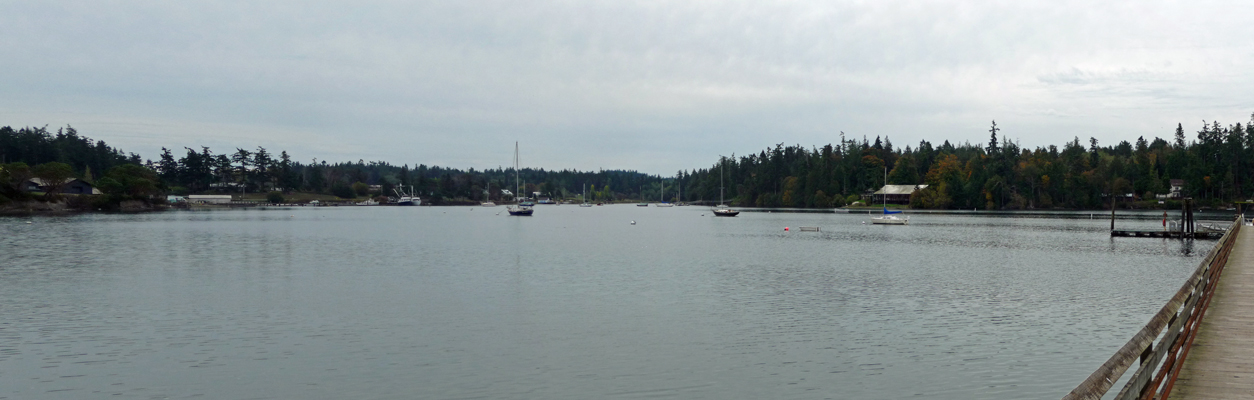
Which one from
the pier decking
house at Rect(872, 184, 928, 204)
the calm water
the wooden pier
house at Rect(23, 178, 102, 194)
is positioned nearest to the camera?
the pier decking

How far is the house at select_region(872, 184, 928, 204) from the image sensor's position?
606ft

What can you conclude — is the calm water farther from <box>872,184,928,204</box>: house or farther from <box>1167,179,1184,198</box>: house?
<box>872,184,928,204</box>: house

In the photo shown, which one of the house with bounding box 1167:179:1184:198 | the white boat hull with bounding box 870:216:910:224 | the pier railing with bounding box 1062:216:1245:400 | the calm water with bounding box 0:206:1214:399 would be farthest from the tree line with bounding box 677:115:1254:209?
the pier railing with bounding box 1062:216:1245:400

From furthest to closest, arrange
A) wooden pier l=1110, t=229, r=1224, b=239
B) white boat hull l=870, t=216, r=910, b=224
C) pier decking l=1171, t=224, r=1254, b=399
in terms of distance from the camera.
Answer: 1. white boat hull l=870, t=216, r=910, b=224
2. wooden pier l=1110, t=229, r=1224, b=239
3. pier decking l=1171, t=224, r=1254, b=399

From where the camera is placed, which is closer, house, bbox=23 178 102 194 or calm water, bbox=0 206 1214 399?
calm water, bbox=0 206 1214 399

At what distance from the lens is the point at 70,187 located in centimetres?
14650

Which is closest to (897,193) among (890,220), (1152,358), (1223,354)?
(890,220)

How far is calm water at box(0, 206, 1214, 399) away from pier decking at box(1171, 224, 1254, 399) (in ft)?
8.76

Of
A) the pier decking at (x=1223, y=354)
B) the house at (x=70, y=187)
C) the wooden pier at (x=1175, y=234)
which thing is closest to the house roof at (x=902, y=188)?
the wooden pier at (x=1175, y=234)

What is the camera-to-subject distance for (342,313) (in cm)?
2452

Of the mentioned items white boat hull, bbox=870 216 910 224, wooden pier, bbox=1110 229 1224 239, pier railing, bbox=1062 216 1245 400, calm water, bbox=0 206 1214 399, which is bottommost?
calm water, bbox=0 206 1214 399

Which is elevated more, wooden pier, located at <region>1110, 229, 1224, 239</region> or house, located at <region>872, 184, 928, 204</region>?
house, located at <region>872, 184, 928, 204</region>

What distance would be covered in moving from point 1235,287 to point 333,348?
2305cm

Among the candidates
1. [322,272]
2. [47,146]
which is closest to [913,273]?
[322,272]
